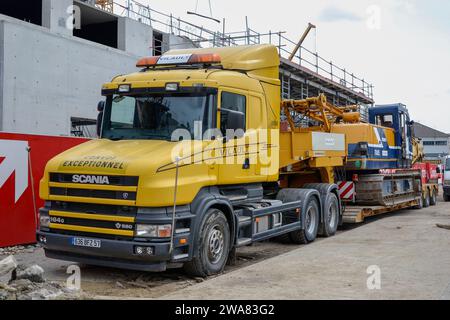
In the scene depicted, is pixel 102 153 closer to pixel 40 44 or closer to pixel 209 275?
pixel 209 275

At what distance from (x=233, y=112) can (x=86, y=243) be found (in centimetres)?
305

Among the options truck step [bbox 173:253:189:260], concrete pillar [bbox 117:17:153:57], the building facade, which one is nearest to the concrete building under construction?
concrete pillar [bbox 117:17:153:57]

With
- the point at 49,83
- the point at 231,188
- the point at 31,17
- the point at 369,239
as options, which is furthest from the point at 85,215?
the point at 31,17

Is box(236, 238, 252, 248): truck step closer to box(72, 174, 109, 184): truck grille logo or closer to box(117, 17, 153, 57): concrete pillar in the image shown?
box(72, 174, 109, 184): truck grille logo

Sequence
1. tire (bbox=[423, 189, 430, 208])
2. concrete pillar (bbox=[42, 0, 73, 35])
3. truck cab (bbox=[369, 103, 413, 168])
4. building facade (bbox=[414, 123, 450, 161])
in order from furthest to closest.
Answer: building facade (bbox=[414, 123, 450, 161])
tire (bbox=[423, 189, 430, 208])
concrete pillar (bbox=[42, 0, 73, 35])
truck cab (bbox=[369, 103, 413, 168])

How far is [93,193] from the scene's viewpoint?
7.03m

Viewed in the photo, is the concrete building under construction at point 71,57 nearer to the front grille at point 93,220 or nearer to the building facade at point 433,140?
the front grille at point 93,220

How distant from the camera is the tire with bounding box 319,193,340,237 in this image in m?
11.8

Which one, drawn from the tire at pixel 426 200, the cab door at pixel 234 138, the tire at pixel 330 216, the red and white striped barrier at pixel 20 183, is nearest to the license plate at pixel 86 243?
the cab door at pixel 234 138

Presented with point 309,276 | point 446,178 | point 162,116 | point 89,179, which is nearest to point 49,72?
point 162,116

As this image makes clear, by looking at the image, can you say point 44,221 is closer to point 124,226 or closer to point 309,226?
point 124,226

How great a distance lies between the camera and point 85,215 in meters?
7.09

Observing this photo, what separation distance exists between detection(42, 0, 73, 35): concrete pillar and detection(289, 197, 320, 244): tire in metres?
13.1
